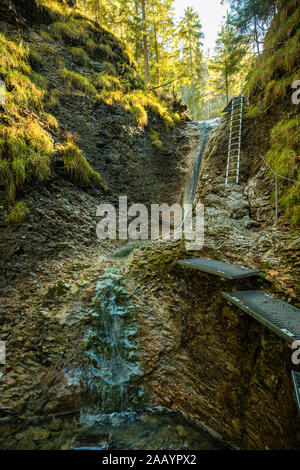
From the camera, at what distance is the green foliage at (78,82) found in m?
7.79

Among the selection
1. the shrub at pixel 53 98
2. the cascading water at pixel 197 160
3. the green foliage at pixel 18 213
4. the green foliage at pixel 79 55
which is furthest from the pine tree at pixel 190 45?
the green foliage at pixel 18 213

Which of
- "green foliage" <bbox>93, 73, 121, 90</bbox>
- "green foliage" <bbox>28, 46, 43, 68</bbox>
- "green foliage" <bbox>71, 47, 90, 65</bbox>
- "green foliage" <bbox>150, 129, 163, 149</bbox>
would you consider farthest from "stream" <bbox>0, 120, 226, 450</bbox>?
"green foliage" <bbox>71, 47, 90, 65</bbox>

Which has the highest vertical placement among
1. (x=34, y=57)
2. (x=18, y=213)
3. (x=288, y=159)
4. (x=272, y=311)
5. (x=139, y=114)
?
(x=34, y=57)

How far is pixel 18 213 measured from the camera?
434cm

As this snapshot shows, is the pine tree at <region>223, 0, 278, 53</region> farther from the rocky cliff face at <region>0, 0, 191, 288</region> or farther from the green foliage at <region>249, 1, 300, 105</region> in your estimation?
the rocky cliff face at <region>0, 0, 191, 288</region>

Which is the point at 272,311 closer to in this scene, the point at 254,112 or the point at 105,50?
the point at 254,112

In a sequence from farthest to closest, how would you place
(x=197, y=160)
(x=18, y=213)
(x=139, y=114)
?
(x=197, y=160)
(x=139, y=114)
(x=18, y=213)

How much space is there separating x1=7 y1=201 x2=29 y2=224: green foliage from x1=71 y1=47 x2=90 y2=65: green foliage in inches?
335

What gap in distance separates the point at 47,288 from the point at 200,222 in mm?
4033

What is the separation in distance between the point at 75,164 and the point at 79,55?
22.4 ft

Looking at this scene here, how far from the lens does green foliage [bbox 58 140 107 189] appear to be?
19.4 ft

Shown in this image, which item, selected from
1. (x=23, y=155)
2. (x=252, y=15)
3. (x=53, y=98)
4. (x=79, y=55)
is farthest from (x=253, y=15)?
(x=23, y=155)

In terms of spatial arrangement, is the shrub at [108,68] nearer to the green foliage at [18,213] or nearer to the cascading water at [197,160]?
the cascading water at [197,160]
